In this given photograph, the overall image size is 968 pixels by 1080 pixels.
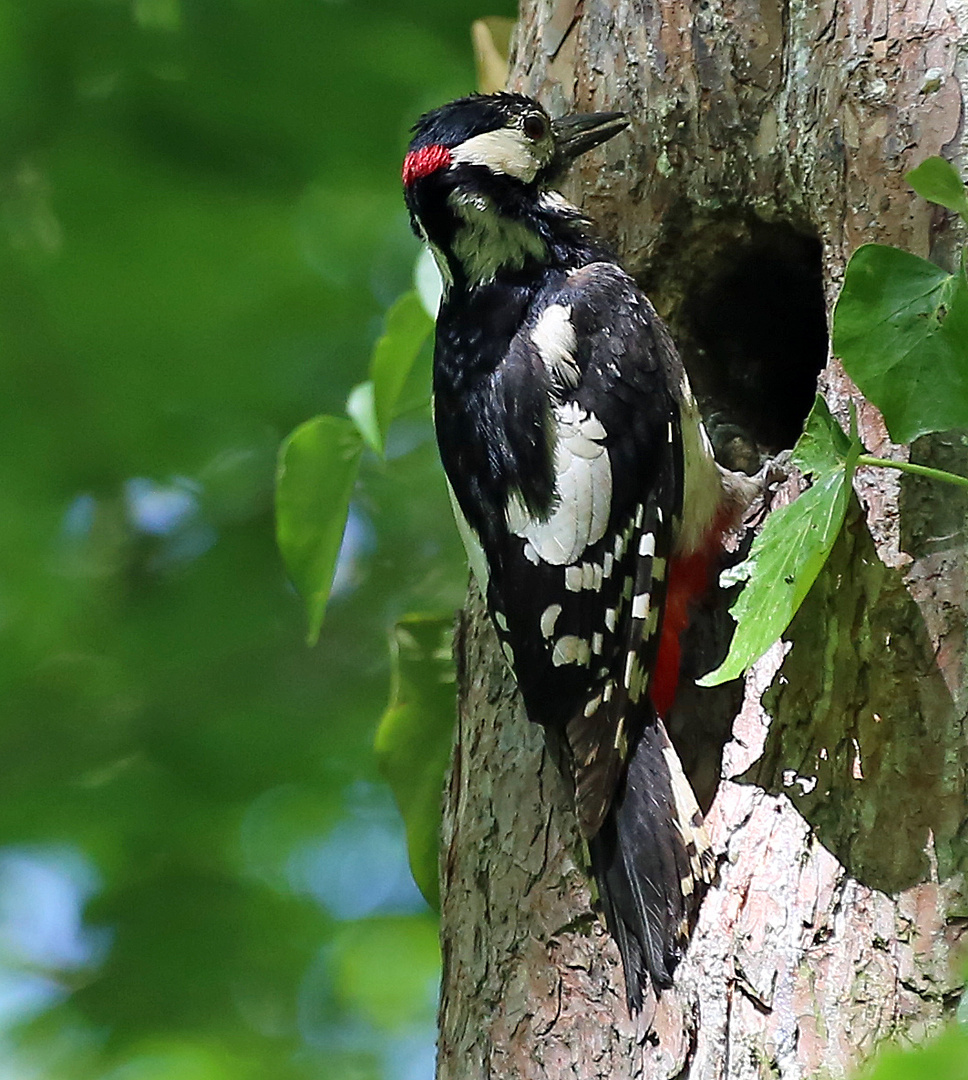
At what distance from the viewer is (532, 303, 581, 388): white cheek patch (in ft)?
7.00

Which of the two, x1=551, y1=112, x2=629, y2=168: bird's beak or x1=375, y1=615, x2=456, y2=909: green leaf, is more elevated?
x1=551, y1=112, x2=629, y2=168: bird's beak

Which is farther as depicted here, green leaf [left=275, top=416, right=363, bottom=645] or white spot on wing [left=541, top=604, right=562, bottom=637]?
green leaf [left=275, top=416, right=363, bottom=645]

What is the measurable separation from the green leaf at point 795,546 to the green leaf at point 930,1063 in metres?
0.96

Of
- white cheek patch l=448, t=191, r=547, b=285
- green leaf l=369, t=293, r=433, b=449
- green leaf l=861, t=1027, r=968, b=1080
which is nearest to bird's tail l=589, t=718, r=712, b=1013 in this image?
green leaf l=369, t=293, r=433, b=449

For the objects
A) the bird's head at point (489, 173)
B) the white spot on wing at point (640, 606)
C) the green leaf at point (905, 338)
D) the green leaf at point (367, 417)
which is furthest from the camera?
the bird's head at point (489, 173)

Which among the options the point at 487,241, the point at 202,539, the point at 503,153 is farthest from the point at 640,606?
the point at 202,539

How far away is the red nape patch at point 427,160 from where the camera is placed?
2.23 m

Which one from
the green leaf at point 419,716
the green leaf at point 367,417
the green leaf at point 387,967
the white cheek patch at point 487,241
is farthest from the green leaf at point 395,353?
the green leaf at point 387,967

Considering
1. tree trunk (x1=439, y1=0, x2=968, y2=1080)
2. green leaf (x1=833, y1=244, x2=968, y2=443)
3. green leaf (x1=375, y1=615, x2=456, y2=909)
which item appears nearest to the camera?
green leaf (x1=833, y1=244, x2=968, y2=443)

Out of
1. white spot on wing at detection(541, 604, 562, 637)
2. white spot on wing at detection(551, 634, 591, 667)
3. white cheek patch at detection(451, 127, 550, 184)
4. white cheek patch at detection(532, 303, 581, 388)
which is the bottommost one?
white spot on wing at detection(551, 634, 591, 667)

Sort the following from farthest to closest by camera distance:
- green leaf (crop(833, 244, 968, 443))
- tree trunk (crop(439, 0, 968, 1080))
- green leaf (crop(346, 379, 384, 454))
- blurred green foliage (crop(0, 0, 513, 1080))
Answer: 1. blurred green foliage (crop(0, 0, 513, 1080))
2. green leaf (crop(346, 379, 384, 454))
3. tree trunk (crop(439, 0, 968, 1080))
4. green leaf (crop(833, 244, 968, 443))

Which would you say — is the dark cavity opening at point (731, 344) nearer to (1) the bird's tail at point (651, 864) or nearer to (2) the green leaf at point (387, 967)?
(1) the bird's tail at point (651, 864)

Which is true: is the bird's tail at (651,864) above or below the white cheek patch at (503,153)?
below

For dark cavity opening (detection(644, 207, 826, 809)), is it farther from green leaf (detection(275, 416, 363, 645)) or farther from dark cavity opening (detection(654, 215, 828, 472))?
green leaf (detection(275, 416, 363, 645))
